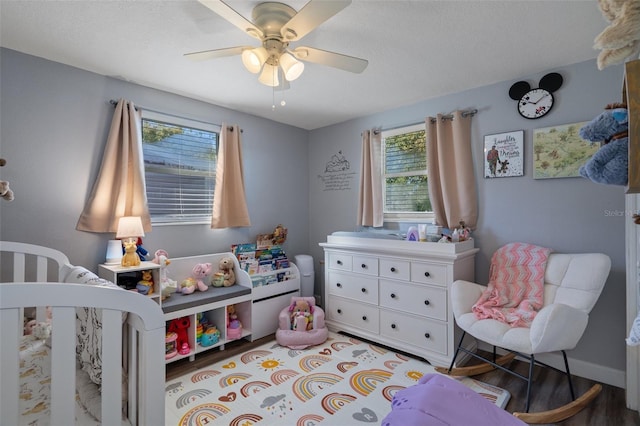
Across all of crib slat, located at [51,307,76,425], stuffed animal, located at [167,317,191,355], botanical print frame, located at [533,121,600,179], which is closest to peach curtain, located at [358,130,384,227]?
botanical print frame, located at [533,121,600,179]

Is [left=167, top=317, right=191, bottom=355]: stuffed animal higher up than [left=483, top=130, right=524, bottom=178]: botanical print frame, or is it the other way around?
[left=483, top=130, right=524, bottom=178]: botanical print frame

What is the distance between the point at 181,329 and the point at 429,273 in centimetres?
216

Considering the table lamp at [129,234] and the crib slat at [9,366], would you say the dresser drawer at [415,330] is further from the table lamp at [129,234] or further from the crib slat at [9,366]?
the crib slat at [9,366]

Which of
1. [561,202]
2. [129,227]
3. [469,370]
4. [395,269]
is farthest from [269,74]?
[469,370]

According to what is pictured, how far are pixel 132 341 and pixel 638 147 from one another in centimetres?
154

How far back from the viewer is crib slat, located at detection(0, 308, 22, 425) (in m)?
0.80

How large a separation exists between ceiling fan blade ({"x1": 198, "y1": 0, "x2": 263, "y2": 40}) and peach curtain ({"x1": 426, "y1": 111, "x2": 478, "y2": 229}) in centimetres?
198

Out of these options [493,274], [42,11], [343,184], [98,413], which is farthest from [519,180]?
[42,11]

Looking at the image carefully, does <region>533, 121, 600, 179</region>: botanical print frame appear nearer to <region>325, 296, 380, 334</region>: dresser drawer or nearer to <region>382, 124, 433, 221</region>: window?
<region>382, 124, 433, 221</region>: window

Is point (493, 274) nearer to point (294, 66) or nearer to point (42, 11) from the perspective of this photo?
point (294, 66)

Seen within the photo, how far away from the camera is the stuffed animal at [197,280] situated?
2.70 meters

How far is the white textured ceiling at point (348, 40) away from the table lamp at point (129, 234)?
1194mm

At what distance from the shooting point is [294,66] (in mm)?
1687

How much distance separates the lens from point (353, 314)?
3.02m
